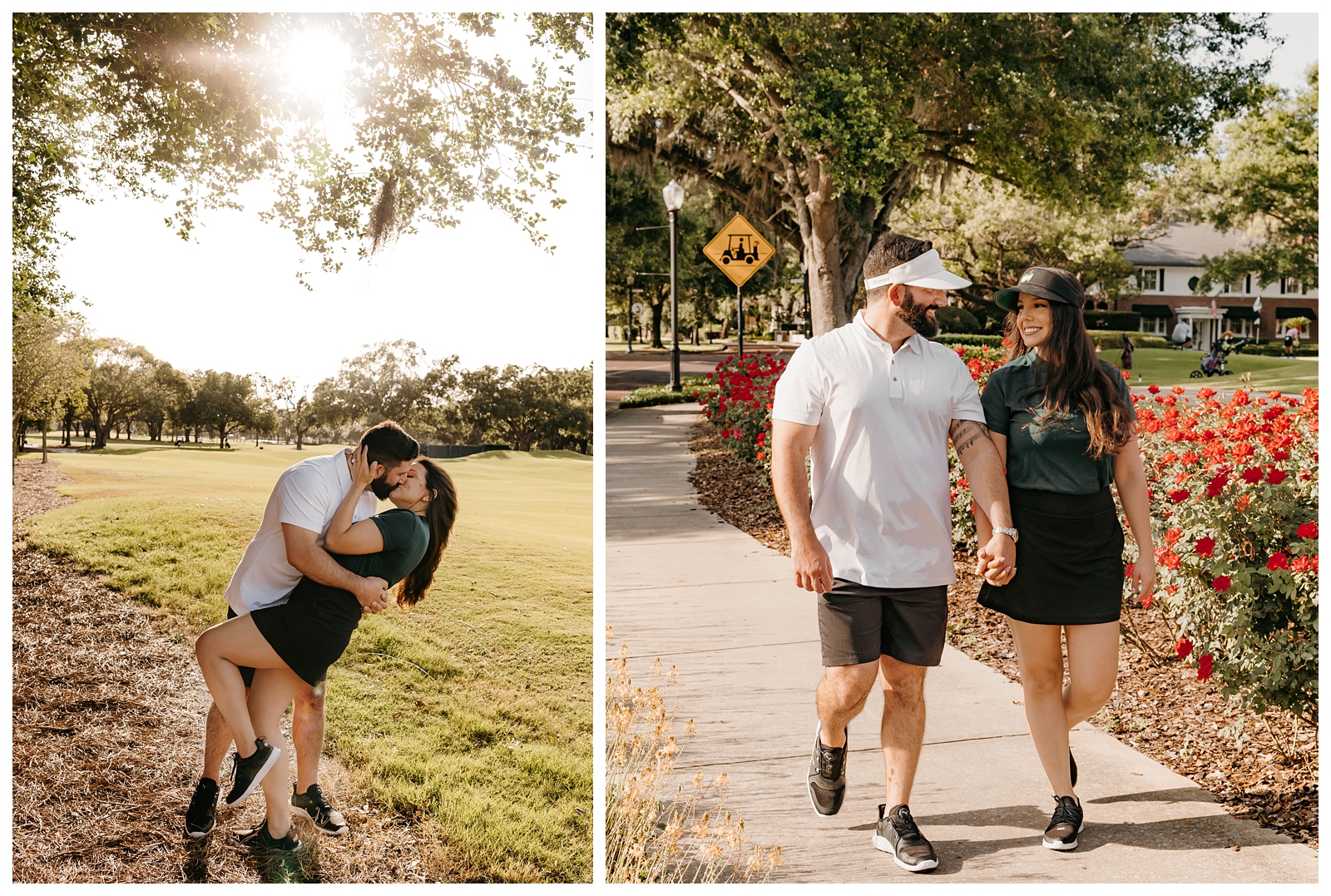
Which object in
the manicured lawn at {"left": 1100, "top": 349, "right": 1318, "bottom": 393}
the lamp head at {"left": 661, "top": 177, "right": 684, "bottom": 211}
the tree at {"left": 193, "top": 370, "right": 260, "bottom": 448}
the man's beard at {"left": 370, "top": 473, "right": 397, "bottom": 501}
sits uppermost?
the lamp head at {"left": 661, "top": 177, "right": 684, "bottom": 211}

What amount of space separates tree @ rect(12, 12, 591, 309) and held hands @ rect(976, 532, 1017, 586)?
2199 millimetres

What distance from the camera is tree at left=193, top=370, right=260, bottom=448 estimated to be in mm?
3934

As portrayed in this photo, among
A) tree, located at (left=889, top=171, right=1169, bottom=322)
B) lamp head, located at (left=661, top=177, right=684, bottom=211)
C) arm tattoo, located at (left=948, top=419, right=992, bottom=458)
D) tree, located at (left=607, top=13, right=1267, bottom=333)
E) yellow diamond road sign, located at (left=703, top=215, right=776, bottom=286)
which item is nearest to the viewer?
arm tattoo, located at (left=948, top=419, right=992, bottom=458)

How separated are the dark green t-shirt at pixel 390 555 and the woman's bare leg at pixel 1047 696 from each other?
1903mm

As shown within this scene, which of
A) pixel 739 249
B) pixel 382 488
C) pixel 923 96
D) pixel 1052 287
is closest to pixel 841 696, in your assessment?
pixel 1052 287

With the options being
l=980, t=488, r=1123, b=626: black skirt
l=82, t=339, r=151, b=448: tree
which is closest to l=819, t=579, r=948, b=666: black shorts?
l=980, t=488, r=1123, b=626: black skirt

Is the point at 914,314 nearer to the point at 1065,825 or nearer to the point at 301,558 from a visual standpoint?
the point at 1065,825

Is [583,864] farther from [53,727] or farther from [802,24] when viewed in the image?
[802,24]

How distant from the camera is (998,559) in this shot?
9.38ft

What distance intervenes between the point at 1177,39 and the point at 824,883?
13.9 metres

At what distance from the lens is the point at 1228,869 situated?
113 inches

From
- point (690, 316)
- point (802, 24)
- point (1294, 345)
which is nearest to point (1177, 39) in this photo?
→ point (802, 24)

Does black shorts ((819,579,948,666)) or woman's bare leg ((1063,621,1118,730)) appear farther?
woman's bare leg ((1063,621,1118,730))

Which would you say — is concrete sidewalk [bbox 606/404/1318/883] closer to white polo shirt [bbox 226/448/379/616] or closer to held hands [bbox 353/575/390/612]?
held hands [bbox 353/575/390/612]
